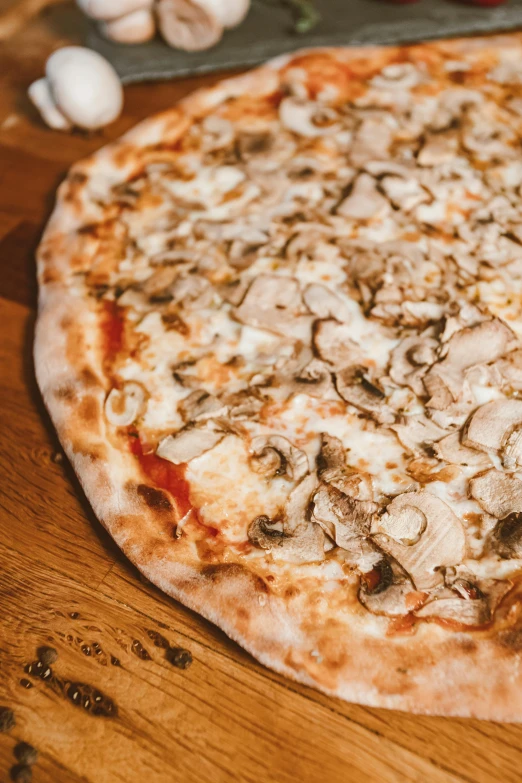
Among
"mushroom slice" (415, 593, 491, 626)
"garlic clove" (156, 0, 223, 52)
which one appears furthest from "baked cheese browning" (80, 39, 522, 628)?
"garlic clove" (156, 0, 223, 52)

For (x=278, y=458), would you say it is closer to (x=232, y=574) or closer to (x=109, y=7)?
(x=232, y=574)

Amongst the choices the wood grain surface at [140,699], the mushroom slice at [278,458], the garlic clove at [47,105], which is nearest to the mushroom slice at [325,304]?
the mushroom slice at [278,458]

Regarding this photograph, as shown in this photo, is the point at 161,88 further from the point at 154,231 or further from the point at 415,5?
the point at 415,5

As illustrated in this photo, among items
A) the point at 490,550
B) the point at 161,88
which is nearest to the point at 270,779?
the point at 490,550

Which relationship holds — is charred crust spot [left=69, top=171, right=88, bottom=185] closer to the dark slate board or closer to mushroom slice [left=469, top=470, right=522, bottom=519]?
the dark slate board

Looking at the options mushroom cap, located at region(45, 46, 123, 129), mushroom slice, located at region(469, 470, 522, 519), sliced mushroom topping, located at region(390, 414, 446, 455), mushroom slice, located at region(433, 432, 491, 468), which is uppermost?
mushroom cap, located at region(45, 46, 123, 129)

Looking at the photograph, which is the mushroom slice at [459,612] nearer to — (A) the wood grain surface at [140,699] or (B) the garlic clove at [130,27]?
(A) the wood grain surface at [140,699]

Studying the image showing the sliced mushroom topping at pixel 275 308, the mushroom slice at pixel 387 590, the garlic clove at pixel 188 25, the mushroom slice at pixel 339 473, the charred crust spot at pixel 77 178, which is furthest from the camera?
the garlic clove at pixel 188 25
